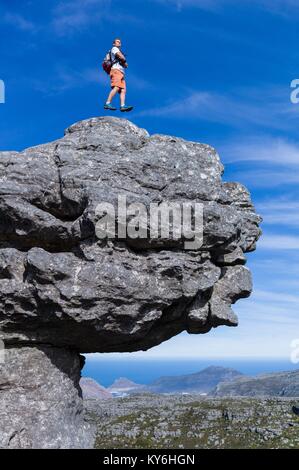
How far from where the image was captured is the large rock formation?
66.8 feet

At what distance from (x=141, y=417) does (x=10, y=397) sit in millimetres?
90160

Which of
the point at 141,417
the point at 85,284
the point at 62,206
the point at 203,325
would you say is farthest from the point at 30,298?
the point at 141,417

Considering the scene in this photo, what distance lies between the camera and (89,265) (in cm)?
2039

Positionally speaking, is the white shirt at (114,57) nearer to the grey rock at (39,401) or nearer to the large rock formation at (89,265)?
the large rock formation at (89,265)

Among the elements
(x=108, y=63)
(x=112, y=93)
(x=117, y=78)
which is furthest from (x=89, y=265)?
(x=108, y=63)

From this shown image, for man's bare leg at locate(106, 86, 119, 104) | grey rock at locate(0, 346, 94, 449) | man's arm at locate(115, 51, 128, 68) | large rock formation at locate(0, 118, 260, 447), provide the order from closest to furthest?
large rock formation at locate(0, 118, 260, 447)
grey rock at locate(0, 346, 94, 449)
man's arm at locate(115, 51, 128, 68)
man's bare leg at locate(106, 86, 119, 104)

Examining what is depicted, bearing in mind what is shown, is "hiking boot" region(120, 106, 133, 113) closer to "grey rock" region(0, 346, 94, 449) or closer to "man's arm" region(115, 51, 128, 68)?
"man's arm" region(115, 51, 128, 68)

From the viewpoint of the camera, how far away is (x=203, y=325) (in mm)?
23141

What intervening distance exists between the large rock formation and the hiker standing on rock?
2.98 m

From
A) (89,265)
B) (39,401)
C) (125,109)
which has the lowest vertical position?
(39,401)

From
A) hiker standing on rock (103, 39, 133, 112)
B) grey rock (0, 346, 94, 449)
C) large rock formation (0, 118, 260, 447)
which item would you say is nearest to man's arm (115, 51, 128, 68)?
hiker standing on rock (103, 39, 133, 112)

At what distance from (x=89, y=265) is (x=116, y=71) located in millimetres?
11106

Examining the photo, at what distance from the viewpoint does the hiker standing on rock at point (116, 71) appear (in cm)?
2526

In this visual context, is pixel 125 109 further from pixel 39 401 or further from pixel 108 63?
pixel 39 401
